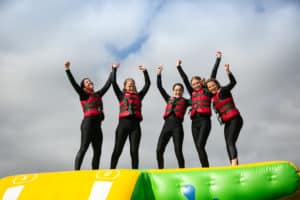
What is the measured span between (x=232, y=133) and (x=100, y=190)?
2384 millimetres

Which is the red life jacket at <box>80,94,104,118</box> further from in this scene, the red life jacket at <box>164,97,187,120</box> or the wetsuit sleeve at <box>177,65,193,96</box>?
the wetsuit sleeve at <box>177,65,193,96</box>

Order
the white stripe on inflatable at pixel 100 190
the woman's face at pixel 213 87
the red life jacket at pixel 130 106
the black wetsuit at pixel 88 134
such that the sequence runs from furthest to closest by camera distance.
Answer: the woman's face at pixel 213 87 < the red life jacket at pixel 130 106 < the black wetsuit at pixel 88 134 < the white stripe on inflatable at pixel 100 190

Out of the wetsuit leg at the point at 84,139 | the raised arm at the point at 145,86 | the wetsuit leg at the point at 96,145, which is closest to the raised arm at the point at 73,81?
the wetsuit leg at the point at 84,139

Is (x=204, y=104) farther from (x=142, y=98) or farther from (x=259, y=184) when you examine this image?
(x=259, y=184)

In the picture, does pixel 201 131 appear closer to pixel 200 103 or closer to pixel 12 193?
pixel 200 103

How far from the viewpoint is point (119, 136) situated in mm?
5730

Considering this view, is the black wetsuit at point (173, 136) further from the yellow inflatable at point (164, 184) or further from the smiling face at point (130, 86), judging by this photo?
the yellow inflatable at point (164, 184)

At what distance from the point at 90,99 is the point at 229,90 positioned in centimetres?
228

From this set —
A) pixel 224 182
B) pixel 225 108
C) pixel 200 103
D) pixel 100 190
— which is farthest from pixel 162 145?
pixel 100 190

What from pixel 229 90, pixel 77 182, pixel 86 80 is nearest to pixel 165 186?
pixel 77 182

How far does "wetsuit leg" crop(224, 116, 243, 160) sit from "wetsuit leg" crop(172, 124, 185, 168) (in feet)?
2.36

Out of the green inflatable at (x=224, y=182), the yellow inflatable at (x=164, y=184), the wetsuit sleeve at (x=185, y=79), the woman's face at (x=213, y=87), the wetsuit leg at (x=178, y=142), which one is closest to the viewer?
the yellow inflatable at (x=164, y=184)

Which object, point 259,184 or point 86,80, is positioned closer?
point 259,184

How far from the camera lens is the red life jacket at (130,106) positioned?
584cm
